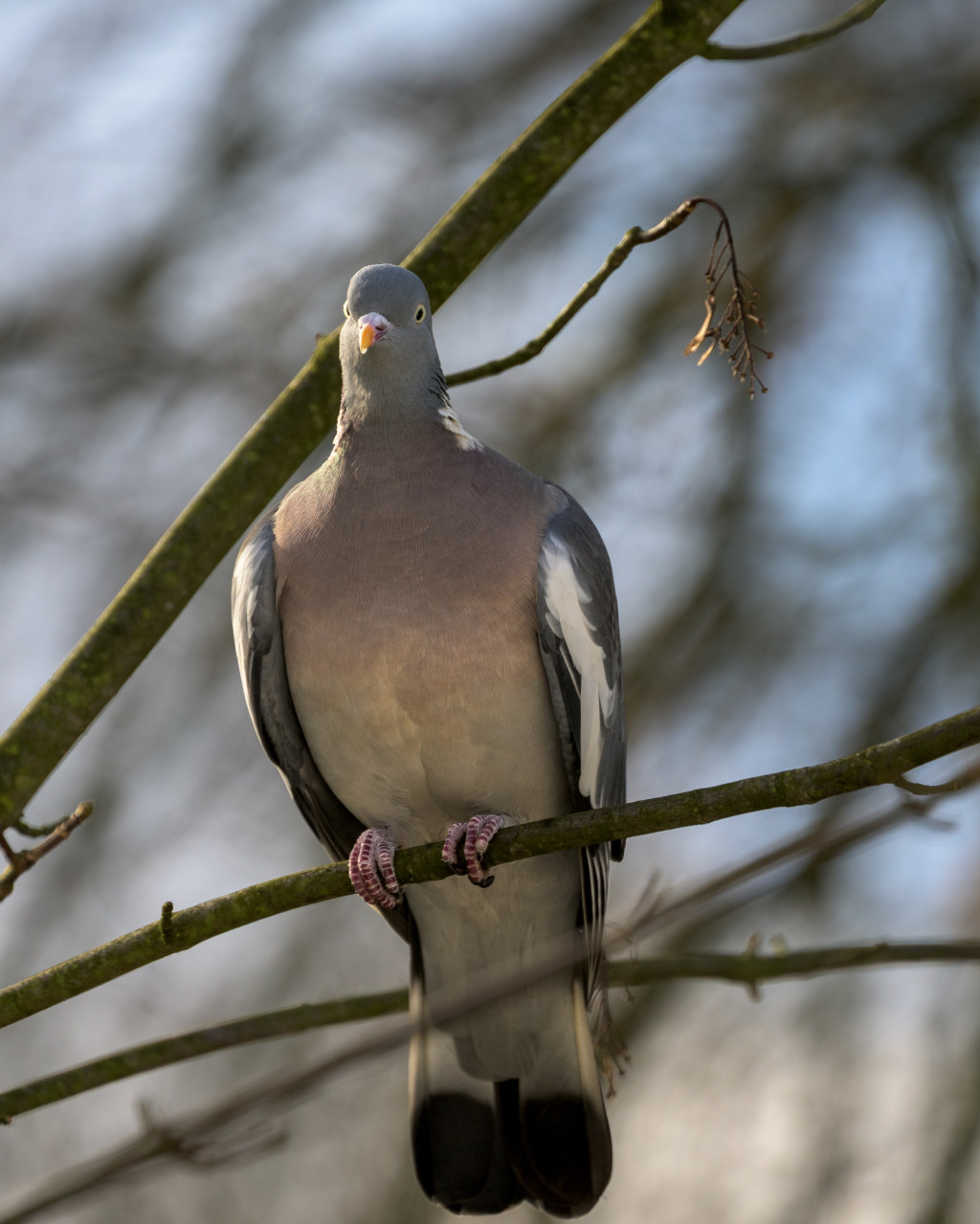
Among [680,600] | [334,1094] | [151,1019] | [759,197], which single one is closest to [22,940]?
[151,1019]

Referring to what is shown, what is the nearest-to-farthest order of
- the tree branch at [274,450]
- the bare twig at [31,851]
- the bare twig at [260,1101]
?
1. the bare twig at [260,1101]
2. the bare twig at [31,851]
3. the tree branch at [274,450]

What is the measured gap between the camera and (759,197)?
6.52 metres

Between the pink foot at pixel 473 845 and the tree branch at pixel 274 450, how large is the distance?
85cm

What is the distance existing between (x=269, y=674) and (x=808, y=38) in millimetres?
2044

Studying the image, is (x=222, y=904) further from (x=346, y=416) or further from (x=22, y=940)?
(x=22, y=940)

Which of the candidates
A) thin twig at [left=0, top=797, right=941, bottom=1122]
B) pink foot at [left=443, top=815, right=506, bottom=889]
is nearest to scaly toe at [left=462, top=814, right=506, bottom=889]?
pink foot at [left=443, top=815, right=506, bottom=889]

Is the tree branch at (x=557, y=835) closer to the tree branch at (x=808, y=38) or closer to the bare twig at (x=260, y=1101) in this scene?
the bare twig at (x=260, y=1101)

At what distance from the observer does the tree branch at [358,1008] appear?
2.67 meters

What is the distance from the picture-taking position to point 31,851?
2.64 metres

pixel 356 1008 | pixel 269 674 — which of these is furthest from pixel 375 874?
pixel 269 674

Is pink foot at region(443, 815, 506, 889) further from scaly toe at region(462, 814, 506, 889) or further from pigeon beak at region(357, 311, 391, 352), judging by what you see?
pigeon beak at region(357, 311, 391, 352)

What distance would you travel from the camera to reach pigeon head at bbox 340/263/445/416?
10.8ft

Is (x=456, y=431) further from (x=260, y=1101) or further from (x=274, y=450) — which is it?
(x=260, y=1101)

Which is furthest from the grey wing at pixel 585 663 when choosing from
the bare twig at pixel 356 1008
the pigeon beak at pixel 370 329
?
the pigeon beak at pixel 370 329
